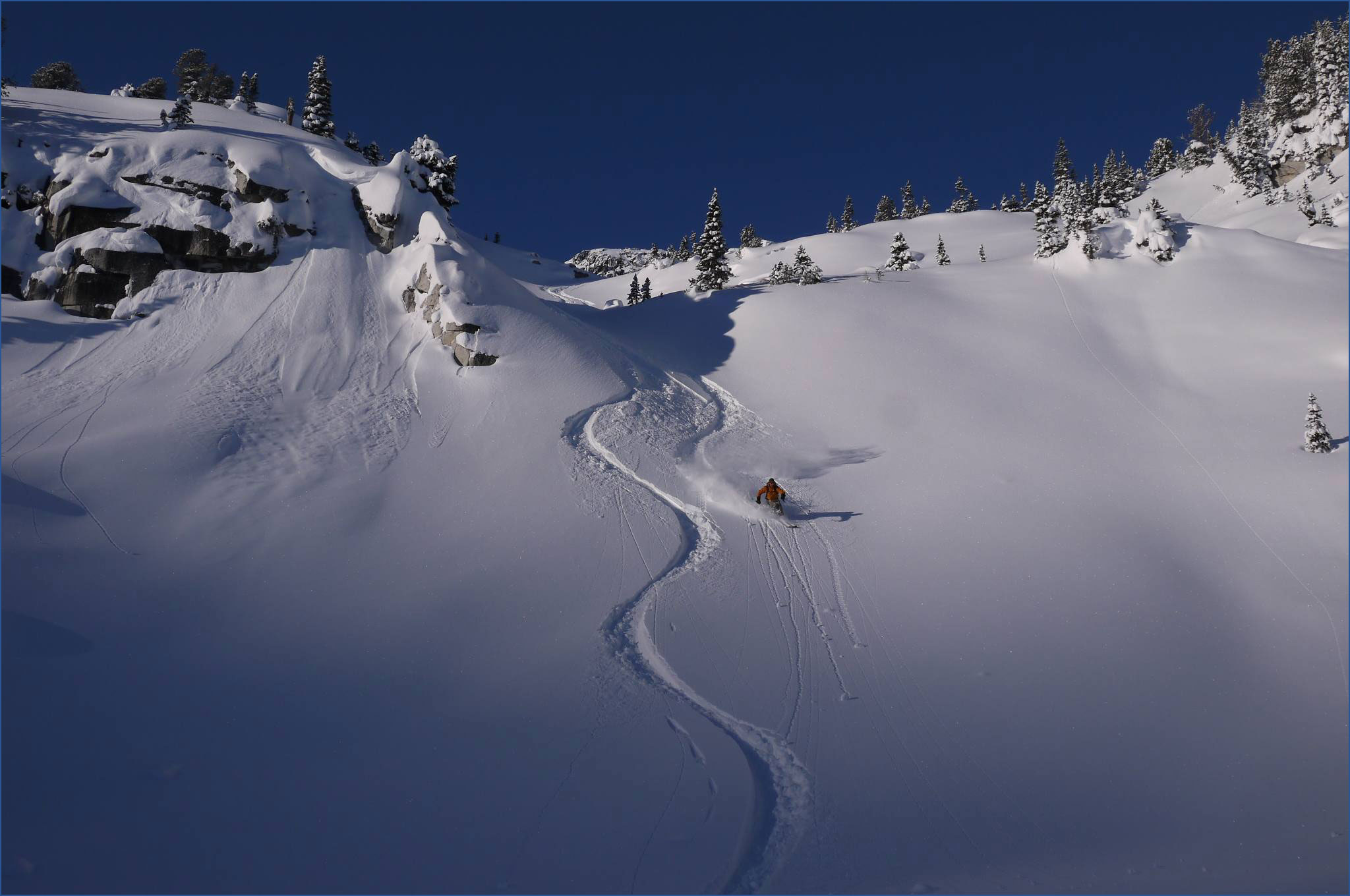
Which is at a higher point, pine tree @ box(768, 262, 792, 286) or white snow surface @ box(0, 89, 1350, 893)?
pine tree @ box(768, 262, 792, 286)

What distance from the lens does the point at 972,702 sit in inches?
399

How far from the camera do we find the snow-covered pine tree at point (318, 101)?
4853 centimetres

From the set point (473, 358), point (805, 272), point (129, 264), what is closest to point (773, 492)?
point (473, 358)

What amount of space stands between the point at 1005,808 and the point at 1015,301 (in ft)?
91.4

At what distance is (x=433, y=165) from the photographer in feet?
96.5

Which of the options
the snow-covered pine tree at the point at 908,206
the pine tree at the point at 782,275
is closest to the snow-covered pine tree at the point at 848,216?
the snow-covered pine tree at the point at 908,206

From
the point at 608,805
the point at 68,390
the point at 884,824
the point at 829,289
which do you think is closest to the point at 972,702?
the point at 884,824

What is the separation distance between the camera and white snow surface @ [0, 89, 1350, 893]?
288 inches

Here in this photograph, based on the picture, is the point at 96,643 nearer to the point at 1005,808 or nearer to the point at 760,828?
the point at 760,828

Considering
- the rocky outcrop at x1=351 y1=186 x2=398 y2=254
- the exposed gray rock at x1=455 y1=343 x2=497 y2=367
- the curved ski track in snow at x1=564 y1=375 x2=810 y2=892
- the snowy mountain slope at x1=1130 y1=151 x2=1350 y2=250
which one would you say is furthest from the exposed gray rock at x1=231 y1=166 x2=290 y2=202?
the snowy mountain slope at x1=1130 y1=151 x2=1350 y2=250

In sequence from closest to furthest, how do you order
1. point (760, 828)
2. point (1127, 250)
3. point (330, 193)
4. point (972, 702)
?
point (760, 828) → point (972, 702) → point (330, 193) → point (1127, 250)

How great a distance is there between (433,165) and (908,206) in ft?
238

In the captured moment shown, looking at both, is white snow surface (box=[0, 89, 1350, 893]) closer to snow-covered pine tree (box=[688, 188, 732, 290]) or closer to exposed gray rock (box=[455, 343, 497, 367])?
exposed gray rock (box=[455, 343, 497, 367])

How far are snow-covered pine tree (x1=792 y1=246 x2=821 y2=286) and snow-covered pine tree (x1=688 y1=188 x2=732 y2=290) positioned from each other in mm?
6077
